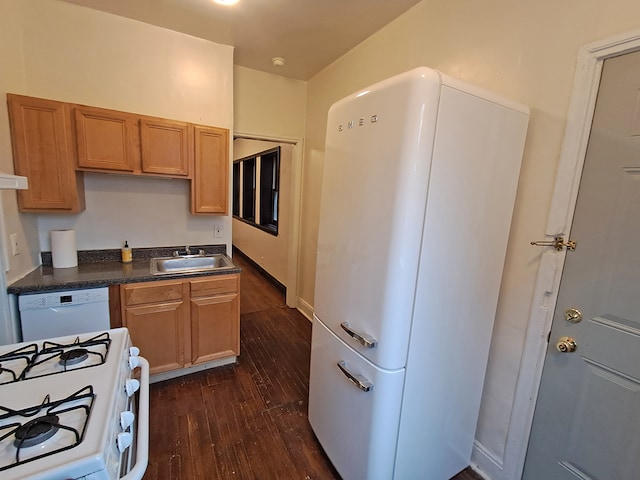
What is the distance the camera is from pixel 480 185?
1.25 meters

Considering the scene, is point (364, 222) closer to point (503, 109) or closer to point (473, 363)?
point (503, 109)

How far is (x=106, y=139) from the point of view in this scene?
2057 millimetres

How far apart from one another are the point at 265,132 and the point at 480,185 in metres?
2.55

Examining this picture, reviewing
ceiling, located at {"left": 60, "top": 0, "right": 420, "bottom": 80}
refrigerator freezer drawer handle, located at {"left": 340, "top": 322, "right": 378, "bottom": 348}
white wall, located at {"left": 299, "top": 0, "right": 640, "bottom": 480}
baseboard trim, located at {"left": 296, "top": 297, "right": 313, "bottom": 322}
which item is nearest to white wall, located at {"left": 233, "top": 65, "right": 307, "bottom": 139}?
ceiling, located at {"left": 60, "top": 0, "right": 420, "bottom": 80}

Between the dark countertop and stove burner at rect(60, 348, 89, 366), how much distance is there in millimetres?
921

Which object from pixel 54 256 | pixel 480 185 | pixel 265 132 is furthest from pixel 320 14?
pixel 54 256

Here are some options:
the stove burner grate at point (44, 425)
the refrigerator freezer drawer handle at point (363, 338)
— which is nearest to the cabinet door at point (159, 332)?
the stove burner grate at point (44, 425)

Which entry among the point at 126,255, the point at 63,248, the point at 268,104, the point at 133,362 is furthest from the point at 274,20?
the point at 133,362

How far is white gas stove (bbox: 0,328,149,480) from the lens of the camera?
689 millimetres

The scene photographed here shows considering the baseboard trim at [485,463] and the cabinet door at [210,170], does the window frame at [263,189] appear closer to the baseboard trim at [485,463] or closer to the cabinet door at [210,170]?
the cabinet door at [210,170]

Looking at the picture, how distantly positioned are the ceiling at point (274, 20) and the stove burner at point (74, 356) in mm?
2224

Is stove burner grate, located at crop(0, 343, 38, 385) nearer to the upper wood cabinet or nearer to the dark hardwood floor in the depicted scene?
the dark hardwood floor

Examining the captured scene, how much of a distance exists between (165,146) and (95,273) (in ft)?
3.47

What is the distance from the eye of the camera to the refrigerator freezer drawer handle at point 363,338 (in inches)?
47.5
